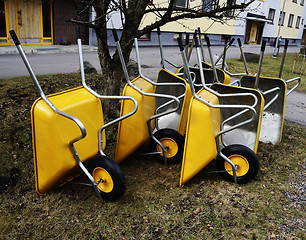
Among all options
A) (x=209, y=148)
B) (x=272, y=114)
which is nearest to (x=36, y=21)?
(x=272, y=114)

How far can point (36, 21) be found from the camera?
12.5m

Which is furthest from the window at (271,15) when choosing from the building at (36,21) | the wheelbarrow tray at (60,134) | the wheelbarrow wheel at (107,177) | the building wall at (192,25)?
the wheelbarrow wheel at (107,177)

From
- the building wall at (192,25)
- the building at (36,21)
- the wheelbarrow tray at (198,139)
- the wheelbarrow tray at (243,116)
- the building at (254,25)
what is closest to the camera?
the wheelbarrow tray at (198,139)

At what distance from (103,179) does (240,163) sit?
129 cm

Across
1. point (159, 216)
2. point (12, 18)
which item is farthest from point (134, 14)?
point (12, 18)

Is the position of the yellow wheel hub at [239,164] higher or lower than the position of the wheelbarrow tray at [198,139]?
lower

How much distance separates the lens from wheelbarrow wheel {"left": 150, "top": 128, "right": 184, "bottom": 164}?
3004 millimetres

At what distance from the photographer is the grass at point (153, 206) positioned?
Answer: 2.10 meters

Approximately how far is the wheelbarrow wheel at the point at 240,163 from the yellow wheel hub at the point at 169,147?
50 centimetres

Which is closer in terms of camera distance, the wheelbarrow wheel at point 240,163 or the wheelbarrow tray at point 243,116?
the wheelbarrow wheel at point 240,163

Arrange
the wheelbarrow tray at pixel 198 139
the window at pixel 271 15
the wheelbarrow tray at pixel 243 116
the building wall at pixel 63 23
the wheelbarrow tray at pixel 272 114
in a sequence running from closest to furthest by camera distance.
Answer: the wheelbarrow tray at pixel 198 139 → the wheelbarrow tray at pixel 243 116 → the wheelbarrow tray at pixel 272 114 → the building wall at pixel 63 23 → the window at pixel 271 15

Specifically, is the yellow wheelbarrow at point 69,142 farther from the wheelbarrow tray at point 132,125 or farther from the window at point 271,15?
the window at point 271,15

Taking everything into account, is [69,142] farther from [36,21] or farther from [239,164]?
[36,21]

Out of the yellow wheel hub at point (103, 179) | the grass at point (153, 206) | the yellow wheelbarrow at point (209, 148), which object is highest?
the yellow wheelbarrow at point (209, 148)
